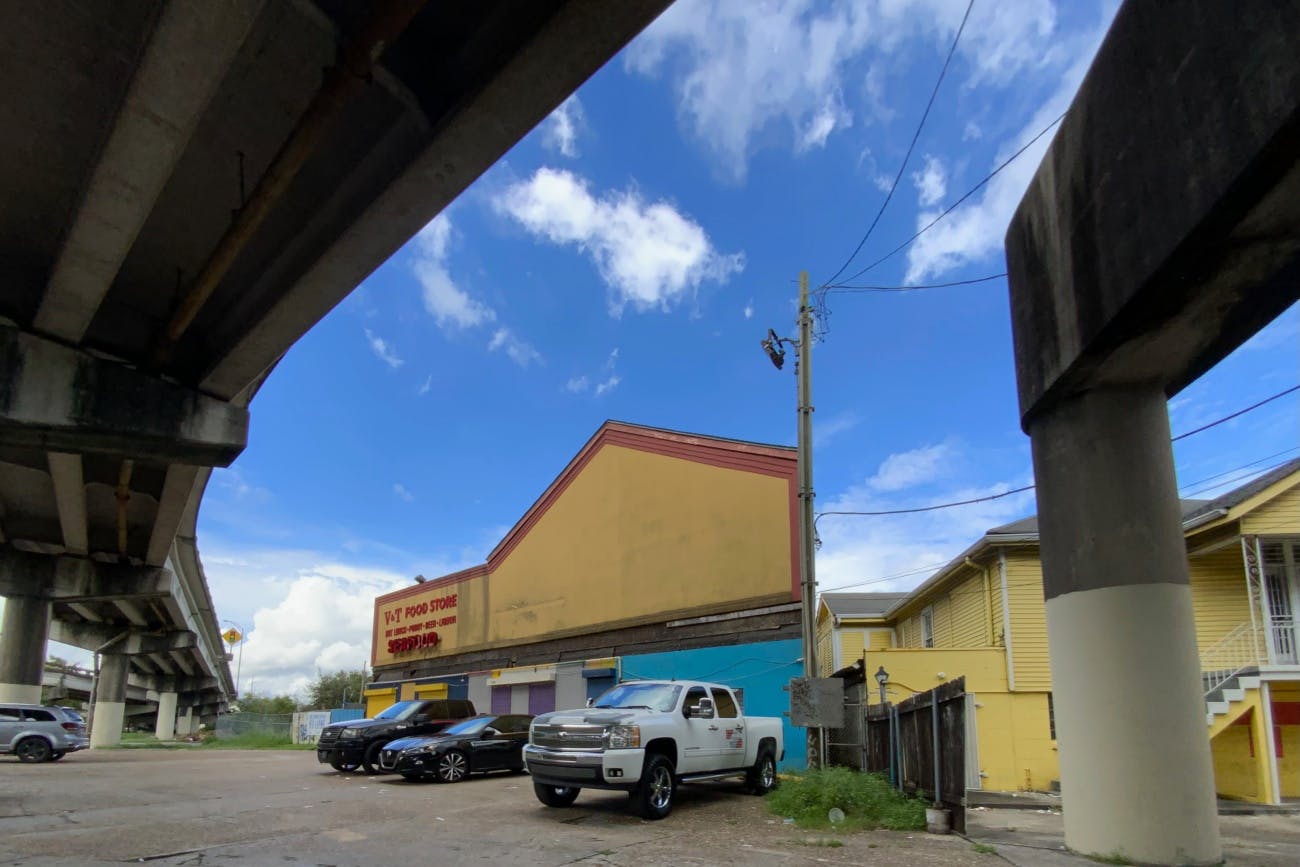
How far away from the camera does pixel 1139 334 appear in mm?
7383

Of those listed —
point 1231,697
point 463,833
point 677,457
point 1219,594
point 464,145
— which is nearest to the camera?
point 464,145

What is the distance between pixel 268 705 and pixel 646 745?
11605 centimetres

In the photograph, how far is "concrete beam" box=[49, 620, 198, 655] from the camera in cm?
4562

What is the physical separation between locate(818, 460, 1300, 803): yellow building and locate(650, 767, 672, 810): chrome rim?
6748mm

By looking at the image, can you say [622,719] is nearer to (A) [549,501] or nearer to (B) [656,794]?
(B) [656,794]

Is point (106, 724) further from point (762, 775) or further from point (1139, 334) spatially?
point (1139, 334)

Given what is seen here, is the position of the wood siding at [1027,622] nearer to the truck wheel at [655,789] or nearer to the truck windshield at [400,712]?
the truck wheel at [655,789]

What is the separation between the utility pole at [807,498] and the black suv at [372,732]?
397 inches

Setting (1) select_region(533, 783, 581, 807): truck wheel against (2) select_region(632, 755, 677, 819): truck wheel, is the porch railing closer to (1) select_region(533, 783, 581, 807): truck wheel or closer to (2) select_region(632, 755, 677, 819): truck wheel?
(2) select_region(632, 755, 677, 819): truck wheel

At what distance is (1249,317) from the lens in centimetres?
703

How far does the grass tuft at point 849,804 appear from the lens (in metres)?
10.2

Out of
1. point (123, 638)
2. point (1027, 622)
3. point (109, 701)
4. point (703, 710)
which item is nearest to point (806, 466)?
point (703, 710)

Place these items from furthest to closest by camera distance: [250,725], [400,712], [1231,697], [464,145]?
[250,725], [400,712], [1231,697], [464,145]

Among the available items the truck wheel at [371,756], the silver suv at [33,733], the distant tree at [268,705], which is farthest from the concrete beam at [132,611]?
the distant tree at [268,705]
